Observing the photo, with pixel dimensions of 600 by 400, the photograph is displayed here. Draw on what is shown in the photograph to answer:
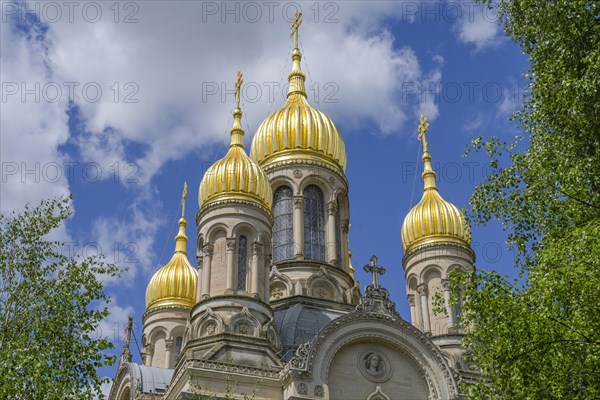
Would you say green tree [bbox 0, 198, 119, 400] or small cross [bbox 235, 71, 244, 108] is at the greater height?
small cross [bbox 235, 71, 244, 108]

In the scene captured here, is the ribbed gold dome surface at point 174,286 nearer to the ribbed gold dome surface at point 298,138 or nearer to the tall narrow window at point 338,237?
the ribbed gold dome surface at point 298,138

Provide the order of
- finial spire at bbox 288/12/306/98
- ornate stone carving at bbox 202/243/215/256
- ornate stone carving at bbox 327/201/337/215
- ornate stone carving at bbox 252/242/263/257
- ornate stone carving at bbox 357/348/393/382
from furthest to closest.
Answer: finial spire at bbox 288/12/306/98, ornate stone carving at bbox 327/201/337/215, ornate stone carving at bbox 202/243/215/256, ornate stone carving at bbox 252/242/263/257, ornate stone carving at bbox 357/348/393/382

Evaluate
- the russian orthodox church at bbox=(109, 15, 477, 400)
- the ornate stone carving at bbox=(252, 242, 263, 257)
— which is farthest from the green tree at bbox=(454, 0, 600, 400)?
the ornate stone carving at bbox=(252, 242, 263, 257)

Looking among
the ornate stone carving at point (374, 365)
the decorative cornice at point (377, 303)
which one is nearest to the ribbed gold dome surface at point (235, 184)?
the decorative cornice at point (377, 303)

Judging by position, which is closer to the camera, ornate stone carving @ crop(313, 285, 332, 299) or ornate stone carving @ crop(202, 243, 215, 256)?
ornate stone carving @ crop(202, 243, 215, 256)

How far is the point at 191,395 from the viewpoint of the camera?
2056 cm

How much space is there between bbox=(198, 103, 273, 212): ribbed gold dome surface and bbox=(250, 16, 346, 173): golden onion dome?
4874 mm

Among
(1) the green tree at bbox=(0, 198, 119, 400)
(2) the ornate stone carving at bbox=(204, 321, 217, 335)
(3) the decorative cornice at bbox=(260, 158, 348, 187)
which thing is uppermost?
(3) the decorative cornice at bbox=(260, 158, 348, 187)

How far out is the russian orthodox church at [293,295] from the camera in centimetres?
2208

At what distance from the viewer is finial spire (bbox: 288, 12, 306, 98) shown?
1332 inches

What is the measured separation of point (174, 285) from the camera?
115 feet

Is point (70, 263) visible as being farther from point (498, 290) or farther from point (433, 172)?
point (433, 172)

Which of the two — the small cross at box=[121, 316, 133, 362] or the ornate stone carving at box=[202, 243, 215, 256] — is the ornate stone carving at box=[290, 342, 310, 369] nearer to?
the ornate stone carving at box=[202, 243, 215, 256]

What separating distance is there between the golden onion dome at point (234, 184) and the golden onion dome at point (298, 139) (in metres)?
4.90
